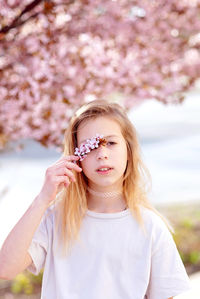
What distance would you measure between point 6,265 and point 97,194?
1.43 feet

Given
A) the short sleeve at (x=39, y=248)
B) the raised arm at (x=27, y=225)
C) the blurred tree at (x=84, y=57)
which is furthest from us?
Result: the blurred tree at (x=84, y=57)

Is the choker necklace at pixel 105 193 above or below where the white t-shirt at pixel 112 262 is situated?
above

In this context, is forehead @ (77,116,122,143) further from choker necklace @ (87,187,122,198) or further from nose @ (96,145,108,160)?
choker necklace @ (87,187,122,198)

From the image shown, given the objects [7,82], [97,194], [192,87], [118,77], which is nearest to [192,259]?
[192,87]

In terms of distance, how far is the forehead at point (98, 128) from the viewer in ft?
5.96

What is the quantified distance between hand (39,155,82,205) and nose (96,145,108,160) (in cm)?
8

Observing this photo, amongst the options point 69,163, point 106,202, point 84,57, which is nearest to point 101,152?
point 69,163

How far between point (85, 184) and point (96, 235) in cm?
23

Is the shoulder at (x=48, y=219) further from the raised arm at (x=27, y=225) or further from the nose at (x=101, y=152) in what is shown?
the nose at (x=101, y=152)

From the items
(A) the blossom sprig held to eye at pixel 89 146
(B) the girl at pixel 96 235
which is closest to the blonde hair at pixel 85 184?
(B) the girl at pixel 96 235

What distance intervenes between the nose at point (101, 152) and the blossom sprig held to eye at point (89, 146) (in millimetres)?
15

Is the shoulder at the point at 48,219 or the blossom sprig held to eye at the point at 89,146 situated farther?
the shoulder at the point at 48,219

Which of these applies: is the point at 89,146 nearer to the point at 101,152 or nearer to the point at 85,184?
the point at 101,152

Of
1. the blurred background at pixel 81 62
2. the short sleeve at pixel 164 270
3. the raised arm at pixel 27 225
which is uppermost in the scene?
the blurred background at pixel 81 62
